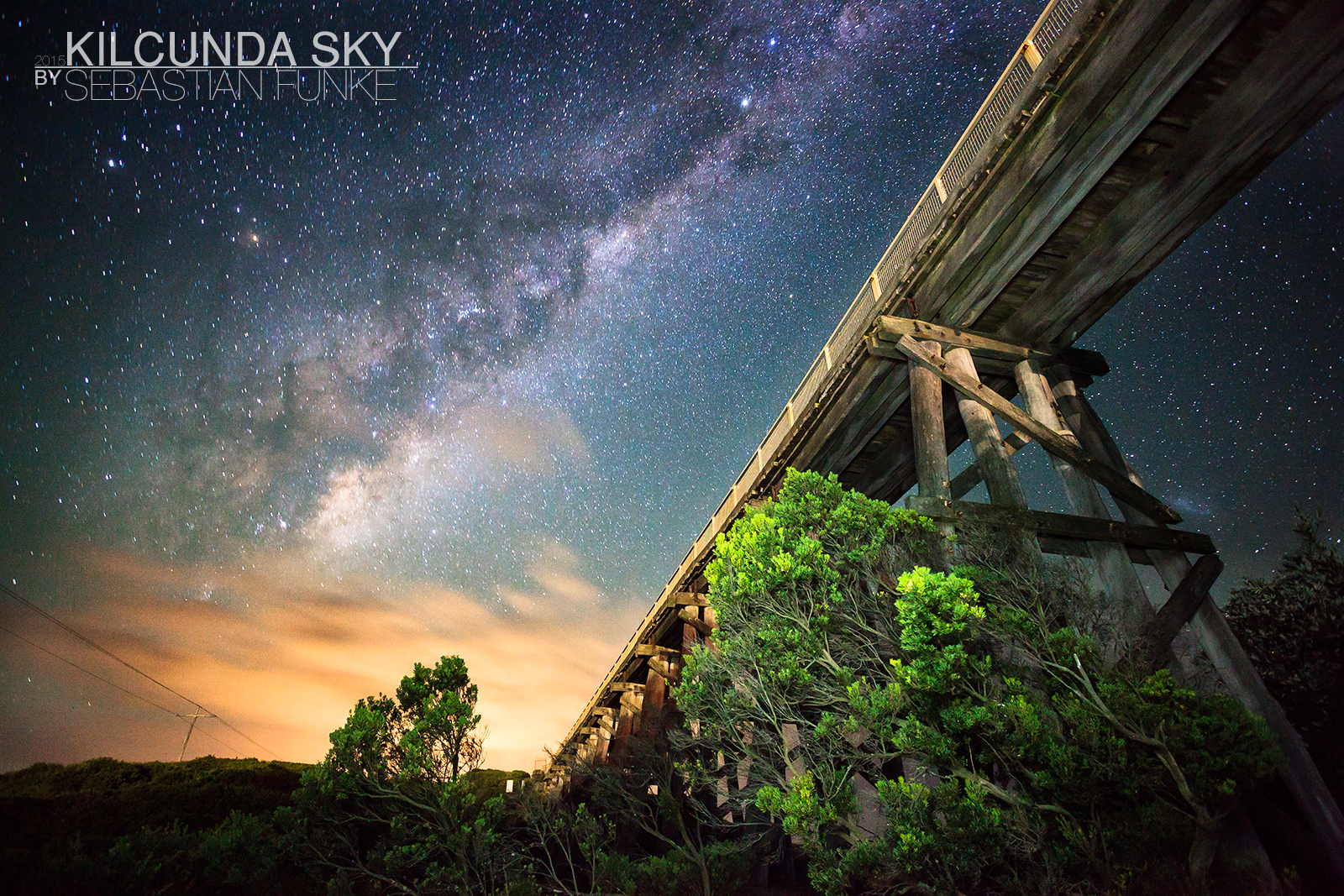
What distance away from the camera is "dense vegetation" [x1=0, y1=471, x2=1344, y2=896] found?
4.32 metres

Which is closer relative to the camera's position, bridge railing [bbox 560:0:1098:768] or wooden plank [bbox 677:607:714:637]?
bridge railing [bbox 560:0:1098:768]

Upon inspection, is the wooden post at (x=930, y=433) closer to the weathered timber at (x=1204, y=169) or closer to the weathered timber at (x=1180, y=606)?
the weathered timber at (x=1204, y=169)

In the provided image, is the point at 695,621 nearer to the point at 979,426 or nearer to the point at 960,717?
the point at 979,426

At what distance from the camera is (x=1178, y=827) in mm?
4125

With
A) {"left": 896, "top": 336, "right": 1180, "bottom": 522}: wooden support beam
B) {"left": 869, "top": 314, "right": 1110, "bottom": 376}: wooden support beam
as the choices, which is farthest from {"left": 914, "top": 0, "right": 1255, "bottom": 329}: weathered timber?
{"left": 896, "top": 336, "right": 1180, "bottom": 522}: wooden support beam

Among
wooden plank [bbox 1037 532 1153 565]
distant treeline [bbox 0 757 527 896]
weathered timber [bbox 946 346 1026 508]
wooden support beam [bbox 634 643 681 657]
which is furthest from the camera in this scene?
wooden support beam [bbox 634 643 681 657]

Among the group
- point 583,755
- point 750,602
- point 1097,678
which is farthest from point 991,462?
point 583,755

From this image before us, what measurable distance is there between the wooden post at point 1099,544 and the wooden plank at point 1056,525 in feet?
0.54

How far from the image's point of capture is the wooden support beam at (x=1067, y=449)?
6.44m

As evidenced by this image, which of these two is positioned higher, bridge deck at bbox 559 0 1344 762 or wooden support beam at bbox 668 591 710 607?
bridge deck at bbox 559 0 1344 762

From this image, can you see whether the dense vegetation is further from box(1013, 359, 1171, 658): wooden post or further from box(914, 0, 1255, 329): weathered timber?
box(914, 0, 1255, 329): weathered timber

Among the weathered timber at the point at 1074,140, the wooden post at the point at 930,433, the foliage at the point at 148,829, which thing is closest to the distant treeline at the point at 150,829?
the foliage at the point at 148,829

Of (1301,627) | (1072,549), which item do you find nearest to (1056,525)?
(1072,549)

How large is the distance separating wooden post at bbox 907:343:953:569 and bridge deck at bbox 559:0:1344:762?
706mm
